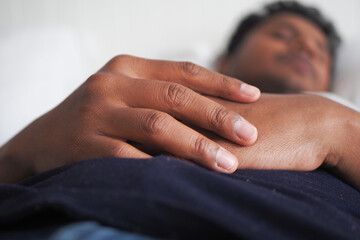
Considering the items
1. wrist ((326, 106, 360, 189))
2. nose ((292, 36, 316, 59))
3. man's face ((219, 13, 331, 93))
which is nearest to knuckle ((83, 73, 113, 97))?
wrist ((326, 106, 360, 189))

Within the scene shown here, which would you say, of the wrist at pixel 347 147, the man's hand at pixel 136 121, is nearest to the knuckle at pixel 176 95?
the man's hand at pixel 136 121

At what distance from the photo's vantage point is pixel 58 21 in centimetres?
142

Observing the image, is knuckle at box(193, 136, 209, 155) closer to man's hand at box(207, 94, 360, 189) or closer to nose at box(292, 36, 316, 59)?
man's hand at box(207, 94, 360, 189)

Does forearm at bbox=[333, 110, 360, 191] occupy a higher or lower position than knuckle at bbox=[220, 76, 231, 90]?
lower

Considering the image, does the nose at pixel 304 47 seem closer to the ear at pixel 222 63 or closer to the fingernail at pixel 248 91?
the ear at pixel 222 63

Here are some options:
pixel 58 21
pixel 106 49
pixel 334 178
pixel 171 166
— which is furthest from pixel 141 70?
pixel 58 21

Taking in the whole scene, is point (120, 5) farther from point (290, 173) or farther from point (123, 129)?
point (290, 173)

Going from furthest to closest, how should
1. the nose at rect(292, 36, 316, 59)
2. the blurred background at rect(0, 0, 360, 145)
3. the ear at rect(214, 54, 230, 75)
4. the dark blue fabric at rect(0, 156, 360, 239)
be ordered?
the ear at rect(214, 54, 230, 75) < the nose at rect(292, 36, 316, 59) < the blurred background at rect(0, 0, 360, 145) < the dark blue fabric at rect(0, 156, 360, 239)

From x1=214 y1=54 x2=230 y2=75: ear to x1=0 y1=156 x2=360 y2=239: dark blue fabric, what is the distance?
3.55 feet

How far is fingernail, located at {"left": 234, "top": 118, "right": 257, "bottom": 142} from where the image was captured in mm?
459

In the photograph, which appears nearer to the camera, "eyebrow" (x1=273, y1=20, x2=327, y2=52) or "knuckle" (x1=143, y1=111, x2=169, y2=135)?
"knuckle" (x1=143, y1=111, x2=169, y2=135)

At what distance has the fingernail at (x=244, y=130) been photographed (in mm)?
459

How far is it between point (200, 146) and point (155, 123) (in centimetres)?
8

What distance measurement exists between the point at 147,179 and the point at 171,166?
0.04m
